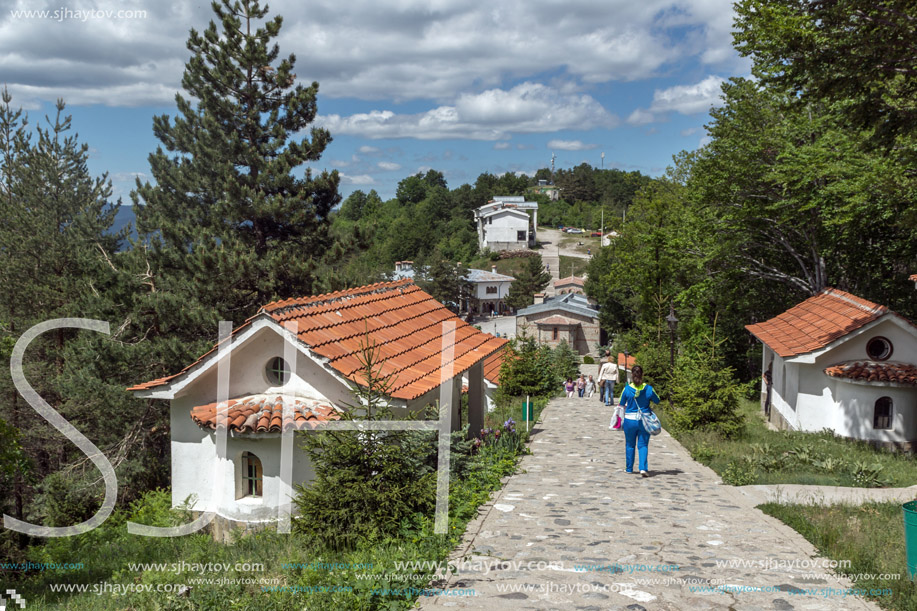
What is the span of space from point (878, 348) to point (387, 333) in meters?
13.5

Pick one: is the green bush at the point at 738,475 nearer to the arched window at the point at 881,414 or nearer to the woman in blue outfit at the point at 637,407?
the woman in blue outfit at the point at 637,407

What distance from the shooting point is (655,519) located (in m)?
9.41

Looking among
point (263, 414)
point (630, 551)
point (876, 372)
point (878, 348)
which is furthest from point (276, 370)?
point (878, 348)

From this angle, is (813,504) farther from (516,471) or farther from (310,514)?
(310,514)

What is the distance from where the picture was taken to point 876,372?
57.2 ft

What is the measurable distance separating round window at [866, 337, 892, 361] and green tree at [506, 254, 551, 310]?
65303 millimetres

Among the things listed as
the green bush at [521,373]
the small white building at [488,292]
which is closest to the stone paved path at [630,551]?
the green bush at [521,373]

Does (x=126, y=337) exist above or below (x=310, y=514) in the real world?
above

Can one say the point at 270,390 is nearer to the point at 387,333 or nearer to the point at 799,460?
the point at 387,333

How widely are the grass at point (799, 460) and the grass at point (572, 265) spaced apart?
86932 millimetres

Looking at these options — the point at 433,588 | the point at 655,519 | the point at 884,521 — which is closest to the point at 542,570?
the point at 433,588

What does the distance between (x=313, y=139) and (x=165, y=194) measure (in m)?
5.98

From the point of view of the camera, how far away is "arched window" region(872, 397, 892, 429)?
710 inches

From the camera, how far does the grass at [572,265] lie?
105994 millimetres
